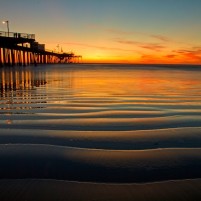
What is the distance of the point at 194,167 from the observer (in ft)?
9.55

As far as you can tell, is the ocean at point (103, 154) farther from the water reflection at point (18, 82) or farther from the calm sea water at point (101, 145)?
the water reflection at point (18, 82)

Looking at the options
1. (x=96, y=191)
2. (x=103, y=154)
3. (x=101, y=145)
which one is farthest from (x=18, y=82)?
(x=96, y=191)

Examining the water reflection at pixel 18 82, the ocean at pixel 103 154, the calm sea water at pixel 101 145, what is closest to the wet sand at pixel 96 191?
the ocean at pixel 103 154

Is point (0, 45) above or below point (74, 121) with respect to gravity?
above

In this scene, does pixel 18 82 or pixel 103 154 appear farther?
pixel 18 82

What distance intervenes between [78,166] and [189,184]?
43.2 inches

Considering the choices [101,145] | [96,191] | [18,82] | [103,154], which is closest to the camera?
[96,191]

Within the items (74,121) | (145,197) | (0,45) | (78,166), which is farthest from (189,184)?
(0,45)

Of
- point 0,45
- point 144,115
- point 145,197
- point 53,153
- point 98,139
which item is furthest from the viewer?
point 0,45

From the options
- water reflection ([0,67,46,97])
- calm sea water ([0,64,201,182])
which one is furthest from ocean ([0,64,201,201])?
water reflection ([0,67,46,97])

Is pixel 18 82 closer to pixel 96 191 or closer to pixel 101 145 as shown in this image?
pixel 101 145

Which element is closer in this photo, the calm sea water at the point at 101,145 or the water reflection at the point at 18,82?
the calm sea water at the point at 101,145

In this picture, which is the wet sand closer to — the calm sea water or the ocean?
the ocean

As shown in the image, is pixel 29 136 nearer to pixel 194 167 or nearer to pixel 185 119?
pixel 194 167
